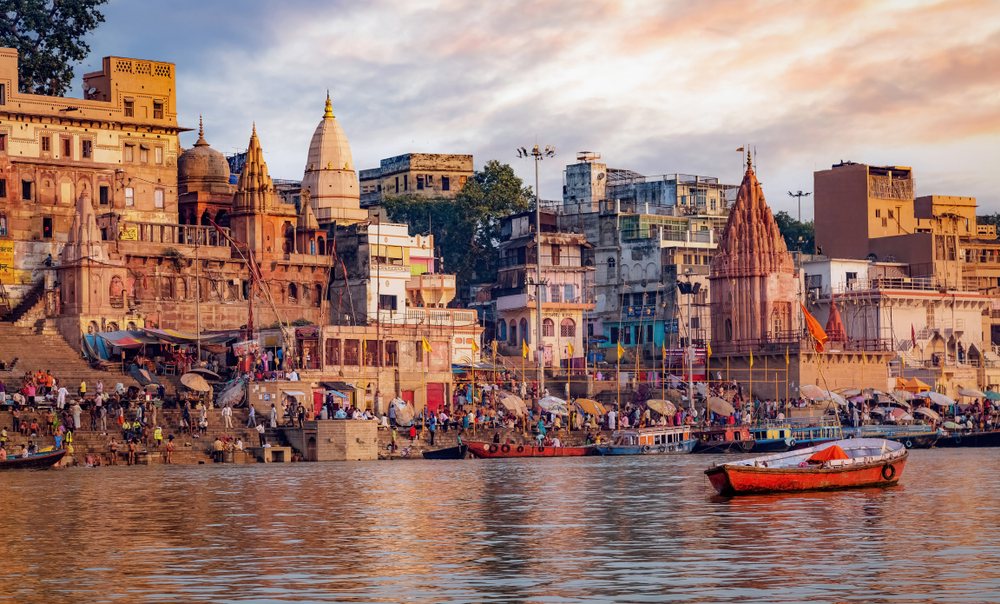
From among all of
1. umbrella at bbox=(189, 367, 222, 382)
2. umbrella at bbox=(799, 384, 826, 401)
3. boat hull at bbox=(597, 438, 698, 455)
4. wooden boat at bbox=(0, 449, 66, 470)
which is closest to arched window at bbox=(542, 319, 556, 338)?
umbrella at bbox=(799, 384, 826, 401)

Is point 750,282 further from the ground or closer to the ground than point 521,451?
further from the ground

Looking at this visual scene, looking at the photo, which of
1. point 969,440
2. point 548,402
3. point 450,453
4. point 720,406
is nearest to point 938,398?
point 969,440

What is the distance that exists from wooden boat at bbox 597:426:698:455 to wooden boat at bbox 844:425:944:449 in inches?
282

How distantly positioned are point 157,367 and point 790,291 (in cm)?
3801

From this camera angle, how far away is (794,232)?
11206cm

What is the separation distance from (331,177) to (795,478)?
2004 inches

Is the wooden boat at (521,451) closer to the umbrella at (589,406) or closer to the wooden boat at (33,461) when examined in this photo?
the umbrella at (589,406)

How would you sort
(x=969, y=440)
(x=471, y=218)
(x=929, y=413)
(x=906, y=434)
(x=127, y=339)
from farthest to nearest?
(x=471, y=218) < (x=929, y=413) < (x=969, y=440) < (x=906, y=434) < (x=127, y=339)

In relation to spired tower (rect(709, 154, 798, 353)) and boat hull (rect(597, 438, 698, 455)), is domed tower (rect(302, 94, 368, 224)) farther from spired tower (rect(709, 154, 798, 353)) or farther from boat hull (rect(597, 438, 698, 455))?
boat hull (rect(597, 438, 698, 455))

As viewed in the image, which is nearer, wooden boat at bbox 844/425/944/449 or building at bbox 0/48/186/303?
wooden boat at bbox 844/425/944/449

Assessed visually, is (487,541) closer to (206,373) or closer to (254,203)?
(206,373)

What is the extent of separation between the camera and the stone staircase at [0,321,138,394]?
56.6m

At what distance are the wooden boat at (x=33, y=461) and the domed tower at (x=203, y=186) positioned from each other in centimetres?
2894

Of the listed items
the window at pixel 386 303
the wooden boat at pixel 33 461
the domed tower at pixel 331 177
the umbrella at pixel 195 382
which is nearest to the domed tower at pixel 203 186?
the domed tower at pixel 331 177
